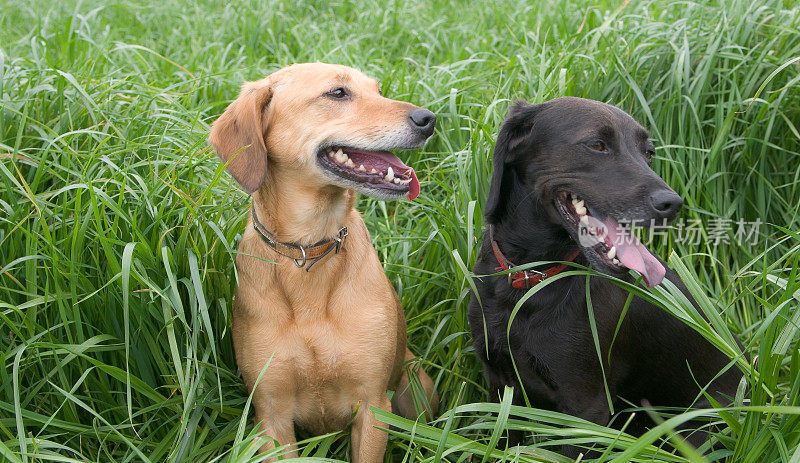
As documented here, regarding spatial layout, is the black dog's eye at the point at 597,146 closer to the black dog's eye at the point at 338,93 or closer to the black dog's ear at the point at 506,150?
the black dog's ear at the point at 506,150

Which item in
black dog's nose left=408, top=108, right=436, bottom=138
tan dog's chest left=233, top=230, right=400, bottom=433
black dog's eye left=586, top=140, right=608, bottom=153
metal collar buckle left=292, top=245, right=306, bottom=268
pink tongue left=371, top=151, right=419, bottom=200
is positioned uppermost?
black dog's nose left=408, top=108, right=436, bottom=138

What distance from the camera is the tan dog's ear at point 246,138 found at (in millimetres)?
2533

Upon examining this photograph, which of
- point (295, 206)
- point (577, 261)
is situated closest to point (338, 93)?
point (295, 206)

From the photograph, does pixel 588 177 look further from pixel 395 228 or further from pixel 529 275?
pixel 395 228

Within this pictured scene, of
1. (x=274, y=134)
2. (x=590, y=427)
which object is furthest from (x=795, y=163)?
(x=274, y=134)

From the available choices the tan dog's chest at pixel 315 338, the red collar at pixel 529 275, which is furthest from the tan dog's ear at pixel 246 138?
the red collar at pixel 529 275

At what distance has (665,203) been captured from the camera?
2.25m

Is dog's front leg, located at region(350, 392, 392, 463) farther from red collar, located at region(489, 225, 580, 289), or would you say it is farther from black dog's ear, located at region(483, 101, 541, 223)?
black dog's ear, located at region(483, 101, 541, 223)

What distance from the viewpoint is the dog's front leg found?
2643mm

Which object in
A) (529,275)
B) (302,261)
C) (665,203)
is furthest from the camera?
(302,261)

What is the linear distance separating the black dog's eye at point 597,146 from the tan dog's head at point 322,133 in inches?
22.9

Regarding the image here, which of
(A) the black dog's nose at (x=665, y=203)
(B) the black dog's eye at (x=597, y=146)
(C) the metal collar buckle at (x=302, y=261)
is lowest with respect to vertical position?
(C) the metal collar buckle at (x=302, y=261)

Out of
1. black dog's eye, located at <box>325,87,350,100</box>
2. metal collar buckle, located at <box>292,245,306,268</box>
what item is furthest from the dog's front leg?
black dog's eye, located at <box>325,87,350,100</box>

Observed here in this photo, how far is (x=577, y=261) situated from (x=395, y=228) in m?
1.35
